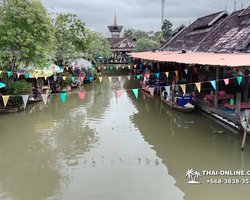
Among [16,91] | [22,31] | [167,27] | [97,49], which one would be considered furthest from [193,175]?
[167,27]

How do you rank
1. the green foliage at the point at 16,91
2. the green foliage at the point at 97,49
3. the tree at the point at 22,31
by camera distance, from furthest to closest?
the green foliage at the point at 97,49 < the green foliage at the point at 16,91 < the tree at the point at 22,31

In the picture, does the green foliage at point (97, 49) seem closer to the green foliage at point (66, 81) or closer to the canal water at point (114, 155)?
the green foliage at point (66, 81)

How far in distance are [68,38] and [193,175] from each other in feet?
54.4

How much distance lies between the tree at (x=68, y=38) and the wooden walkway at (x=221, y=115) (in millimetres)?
11171

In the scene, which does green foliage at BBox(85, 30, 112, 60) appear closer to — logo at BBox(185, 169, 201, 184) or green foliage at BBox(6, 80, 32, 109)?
green foliage at BBox(6, 80, 32, 109)

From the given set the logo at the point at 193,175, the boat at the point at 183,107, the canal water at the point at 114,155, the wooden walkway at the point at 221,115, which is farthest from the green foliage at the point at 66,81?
the logo at the point at 193,175

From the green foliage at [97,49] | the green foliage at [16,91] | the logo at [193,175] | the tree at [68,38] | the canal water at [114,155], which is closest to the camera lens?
the canal water at [114,155]

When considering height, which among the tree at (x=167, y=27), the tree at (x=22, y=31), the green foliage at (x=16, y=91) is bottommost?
the green foliage at (x=16, y=91)

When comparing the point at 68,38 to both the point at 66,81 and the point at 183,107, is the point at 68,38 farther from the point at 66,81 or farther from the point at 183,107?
the point at 183,107

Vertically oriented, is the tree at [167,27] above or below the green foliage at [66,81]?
above

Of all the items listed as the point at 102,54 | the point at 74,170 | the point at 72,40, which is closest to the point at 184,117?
the point at 74,170

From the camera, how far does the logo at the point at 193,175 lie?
723cm

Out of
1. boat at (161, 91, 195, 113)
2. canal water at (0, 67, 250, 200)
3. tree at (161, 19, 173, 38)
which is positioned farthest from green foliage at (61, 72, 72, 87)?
tree at (161, 19, 173, 38)

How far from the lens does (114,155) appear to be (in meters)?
9.05
